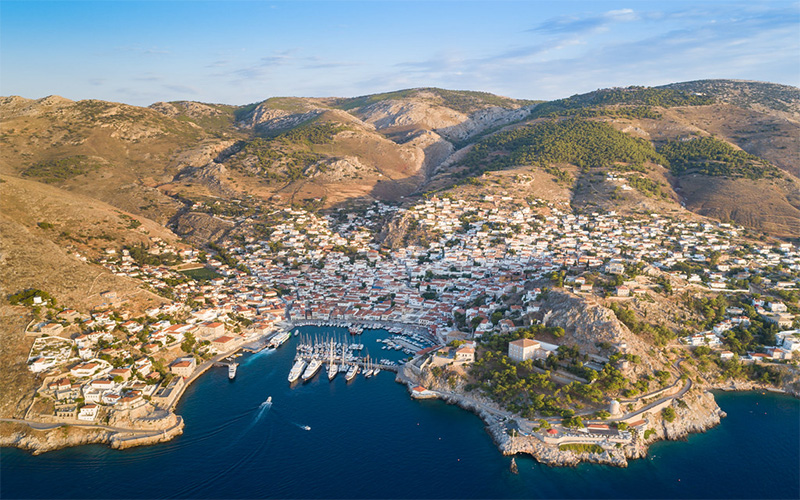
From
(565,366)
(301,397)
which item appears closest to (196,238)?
(301,397)

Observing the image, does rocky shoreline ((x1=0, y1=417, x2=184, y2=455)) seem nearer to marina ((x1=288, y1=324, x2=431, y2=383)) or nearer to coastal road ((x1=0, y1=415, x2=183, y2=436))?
coastal road ((x1=0, y1=415, x2=183, y2=436))

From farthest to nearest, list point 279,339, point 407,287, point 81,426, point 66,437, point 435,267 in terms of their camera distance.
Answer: point 435,267, point 407,287, point 279,339, point 81,426, point 66,437

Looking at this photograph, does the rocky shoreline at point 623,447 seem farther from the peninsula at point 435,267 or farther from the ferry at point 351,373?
the ferry at point 351,373

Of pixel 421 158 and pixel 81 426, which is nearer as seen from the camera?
pixel 81 426

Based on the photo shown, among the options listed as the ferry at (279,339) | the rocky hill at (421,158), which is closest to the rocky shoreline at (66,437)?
the ferry at (279,339)

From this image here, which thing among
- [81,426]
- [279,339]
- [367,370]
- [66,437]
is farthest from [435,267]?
[66,437]

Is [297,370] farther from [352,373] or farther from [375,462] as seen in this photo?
[375,462]

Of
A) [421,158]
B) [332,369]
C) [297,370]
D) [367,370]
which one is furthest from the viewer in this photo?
[421,158]
